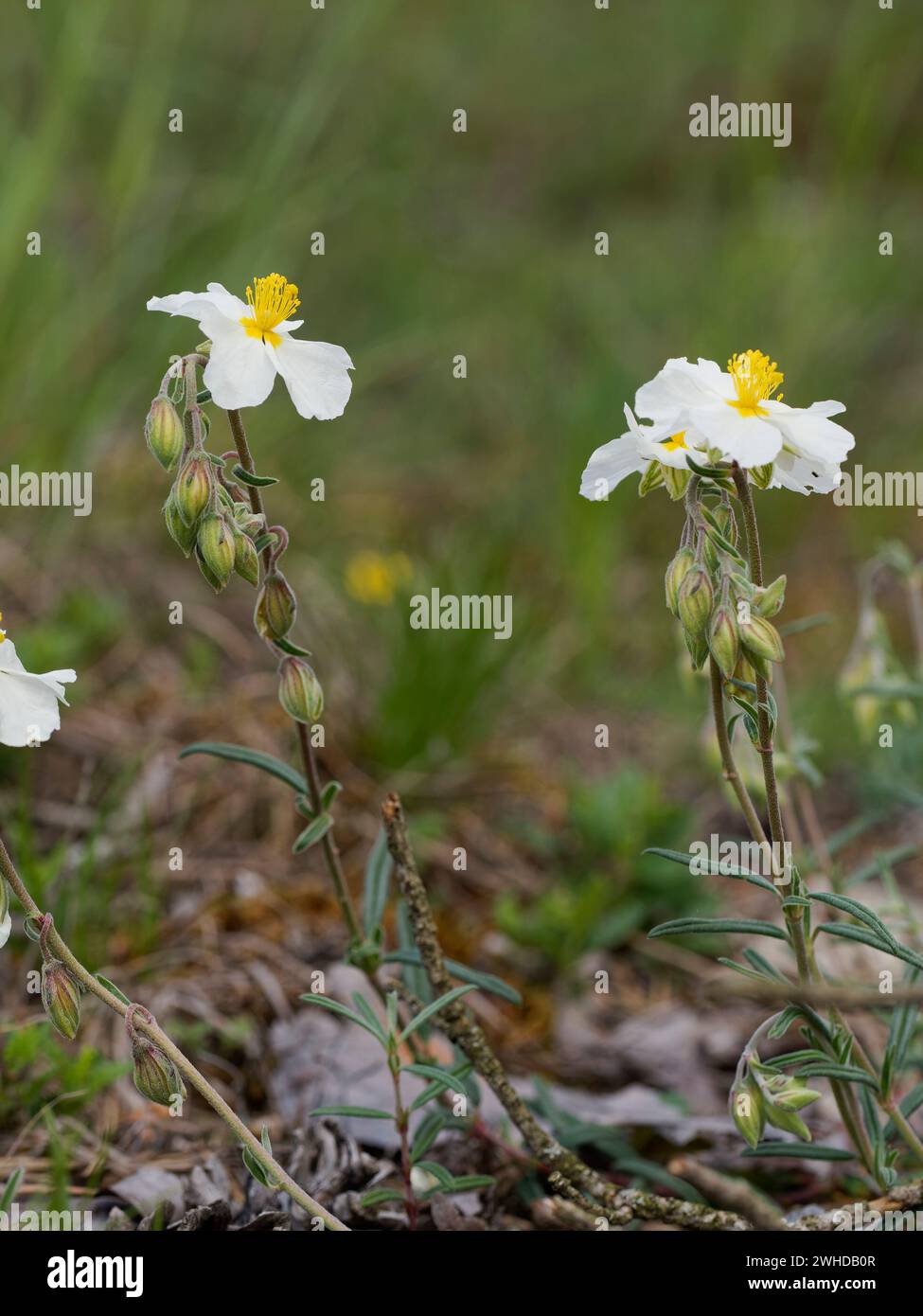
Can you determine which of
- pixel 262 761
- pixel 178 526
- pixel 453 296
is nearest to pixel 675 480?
pixel 178 526

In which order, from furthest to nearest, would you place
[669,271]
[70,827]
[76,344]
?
1. [669,271]
2. [76,344]
3. [70,827]

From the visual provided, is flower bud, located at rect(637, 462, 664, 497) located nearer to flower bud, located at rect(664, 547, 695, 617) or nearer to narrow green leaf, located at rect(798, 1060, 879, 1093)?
flower bud, located at rect(664, 547, 695, 617)

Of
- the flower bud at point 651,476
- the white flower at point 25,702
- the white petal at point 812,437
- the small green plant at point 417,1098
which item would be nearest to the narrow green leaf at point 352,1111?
the small green plant at point 417,1098

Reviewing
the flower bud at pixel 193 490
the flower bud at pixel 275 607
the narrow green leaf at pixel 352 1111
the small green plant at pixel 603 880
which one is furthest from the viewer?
the small green plant at pixel 603 880

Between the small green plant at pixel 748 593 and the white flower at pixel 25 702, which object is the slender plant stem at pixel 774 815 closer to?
the small green plant at pixel 748 593
